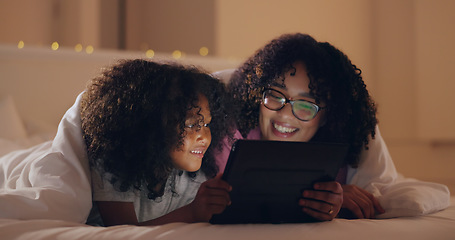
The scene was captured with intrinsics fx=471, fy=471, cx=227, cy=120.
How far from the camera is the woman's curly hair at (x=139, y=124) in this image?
105 centimetres

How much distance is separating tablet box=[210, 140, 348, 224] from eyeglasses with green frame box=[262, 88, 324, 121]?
12.3 inches

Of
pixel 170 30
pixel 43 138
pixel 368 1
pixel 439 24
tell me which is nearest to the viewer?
pixel 43 138

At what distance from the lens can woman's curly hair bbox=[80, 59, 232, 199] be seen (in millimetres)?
1054

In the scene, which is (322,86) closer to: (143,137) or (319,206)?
(319,206)

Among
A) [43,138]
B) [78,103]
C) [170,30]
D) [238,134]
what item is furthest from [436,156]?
[78,103]

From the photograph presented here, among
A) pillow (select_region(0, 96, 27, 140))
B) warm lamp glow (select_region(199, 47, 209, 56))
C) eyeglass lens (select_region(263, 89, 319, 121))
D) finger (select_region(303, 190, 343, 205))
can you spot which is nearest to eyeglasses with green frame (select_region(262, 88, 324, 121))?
eyeglass lens (select_region(263, 89, 319, 121))

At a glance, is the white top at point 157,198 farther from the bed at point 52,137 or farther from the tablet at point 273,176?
the tablet at point 273,176

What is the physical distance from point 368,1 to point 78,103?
132 inches

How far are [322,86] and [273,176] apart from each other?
0.46m

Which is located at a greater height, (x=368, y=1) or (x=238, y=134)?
A: (x=368, y=1)

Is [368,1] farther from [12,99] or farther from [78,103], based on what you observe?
[78,103]

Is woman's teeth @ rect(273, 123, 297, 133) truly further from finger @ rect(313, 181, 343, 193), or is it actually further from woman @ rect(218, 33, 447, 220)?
finger @ rect(313, 181, 343, 193)

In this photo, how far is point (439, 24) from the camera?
3406mm

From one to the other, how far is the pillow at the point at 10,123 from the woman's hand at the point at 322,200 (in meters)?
1.42
